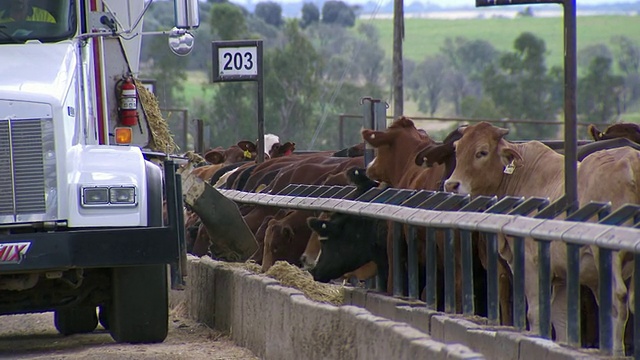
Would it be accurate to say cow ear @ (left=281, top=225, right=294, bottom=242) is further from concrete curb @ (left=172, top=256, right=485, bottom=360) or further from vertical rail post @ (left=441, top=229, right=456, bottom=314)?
vertical rail post @ (left=441, top=229, right=456, bottom=314)

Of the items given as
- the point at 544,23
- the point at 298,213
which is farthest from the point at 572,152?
the point at 544,23

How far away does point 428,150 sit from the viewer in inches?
464

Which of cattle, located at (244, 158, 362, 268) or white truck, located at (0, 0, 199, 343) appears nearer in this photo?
white truck, located at (0, 0, 199, 343)

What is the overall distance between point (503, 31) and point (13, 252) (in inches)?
5215

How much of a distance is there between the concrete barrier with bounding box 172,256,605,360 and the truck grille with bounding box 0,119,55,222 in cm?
177

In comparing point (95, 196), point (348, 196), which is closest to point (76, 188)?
point (95, 196)

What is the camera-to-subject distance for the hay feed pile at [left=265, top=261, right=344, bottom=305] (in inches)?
428

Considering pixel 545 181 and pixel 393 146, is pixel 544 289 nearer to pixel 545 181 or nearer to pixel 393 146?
pixel 545 181

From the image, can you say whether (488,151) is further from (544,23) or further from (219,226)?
(544,23)

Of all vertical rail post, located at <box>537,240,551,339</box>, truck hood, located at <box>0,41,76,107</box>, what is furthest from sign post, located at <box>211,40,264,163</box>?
vertical rail post, located at <box>537,240,551,339</box>

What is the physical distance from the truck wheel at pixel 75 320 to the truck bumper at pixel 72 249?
265cm

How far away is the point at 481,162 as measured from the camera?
36.7 feet

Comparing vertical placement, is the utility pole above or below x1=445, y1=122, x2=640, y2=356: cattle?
above

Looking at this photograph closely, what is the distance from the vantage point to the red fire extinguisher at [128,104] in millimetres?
12695
